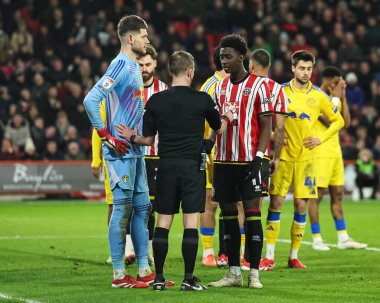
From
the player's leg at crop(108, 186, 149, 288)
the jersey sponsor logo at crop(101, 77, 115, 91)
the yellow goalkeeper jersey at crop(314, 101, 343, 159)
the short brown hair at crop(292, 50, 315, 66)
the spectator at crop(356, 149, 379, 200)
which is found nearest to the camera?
the jersey sponsor logo at crop(101, 77, 115, 91)

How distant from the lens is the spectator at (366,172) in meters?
23.4

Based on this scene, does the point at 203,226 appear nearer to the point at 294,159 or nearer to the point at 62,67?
the point at 294,159

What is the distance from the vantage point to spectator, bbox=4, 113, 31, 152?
22.6 m

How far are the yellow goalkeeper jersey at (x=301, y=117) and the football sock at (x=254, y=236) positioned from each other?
221 centimetres

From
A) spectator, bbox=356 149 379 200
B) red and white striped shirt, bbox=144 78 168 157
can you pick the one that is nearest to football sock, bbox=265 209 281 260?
red and white striped shirt, bbox=144 78 168 157

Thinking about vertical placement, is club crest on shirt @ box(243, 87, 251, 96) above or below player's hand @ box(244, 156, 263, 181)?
above

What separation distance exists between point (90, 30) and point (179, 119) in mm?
18207

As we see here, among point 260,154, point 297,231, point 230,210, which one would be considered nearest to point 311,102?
point 297,231

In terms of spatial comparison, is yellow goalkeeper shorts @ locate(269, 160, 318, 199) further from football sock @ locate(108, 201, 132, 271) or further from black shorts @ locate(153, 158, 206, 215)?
football sock @ locate(108, 201, 132, 271)

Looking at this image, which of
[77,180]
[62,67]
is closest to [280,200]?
[77,180]

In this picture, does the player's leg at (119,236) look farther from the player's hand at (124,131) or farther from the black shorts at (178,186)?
the player's hand at (124,131)

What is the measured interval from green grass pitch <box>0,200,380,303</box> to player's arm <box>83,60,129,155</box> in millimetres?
1305

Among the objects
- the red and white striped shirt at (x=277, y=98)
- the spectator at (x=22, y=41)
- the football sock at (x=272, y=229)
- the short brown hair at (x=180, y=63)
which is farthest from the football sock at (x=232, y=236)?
the spectator at (x=22, y=41)

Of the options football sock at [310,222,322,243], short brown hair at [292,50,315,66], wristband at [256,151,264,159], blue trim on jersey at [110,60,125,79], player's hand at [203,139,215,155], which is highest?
short brown hair at [292,50,315,66]
